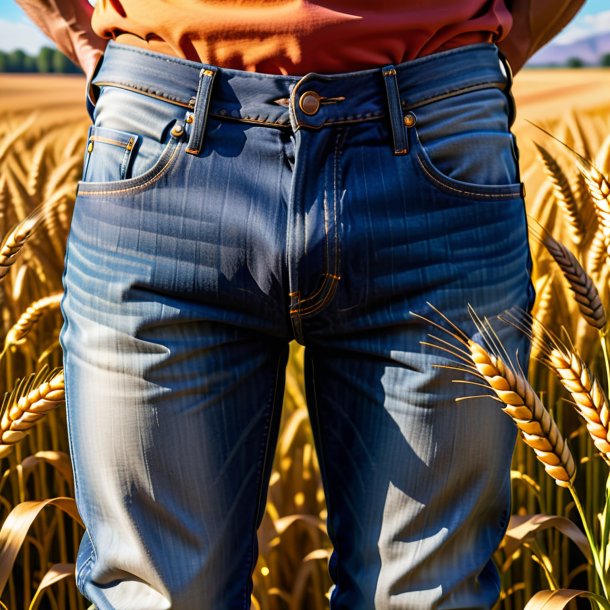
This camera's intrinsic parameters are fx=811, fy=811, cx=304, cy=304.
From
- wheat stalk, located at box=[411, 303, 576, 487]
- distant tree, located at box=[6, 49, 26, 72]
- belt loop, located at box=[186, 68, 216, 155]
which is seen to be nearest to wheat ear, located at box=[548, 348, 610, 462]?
wheat stalk, located at box=[411, 303, 576, 487]

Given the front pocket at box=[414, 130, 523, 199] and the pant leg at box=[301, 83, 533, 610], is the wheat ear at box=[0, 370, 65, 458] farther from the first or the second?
the front pocket at box=[414, 130, 523, 199]

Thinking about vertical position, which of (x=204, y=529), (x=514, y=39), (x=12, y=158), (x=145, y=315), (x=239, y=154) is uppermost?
(x=12, y=158)

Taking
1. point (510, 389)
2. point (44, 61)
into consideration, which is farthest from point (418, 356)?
point (44, 61)

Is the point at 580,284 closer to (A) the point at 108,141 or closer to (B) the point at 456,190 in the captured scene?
(B) the point at 456,190

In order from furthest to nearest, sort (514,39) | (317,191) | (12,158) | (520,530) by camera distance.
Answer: (12,158) → (520,530) → (514,39) → (317,191)

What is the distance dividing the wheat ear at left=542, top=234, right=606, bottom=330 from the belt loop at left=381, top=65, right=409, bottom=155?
36 centimetres

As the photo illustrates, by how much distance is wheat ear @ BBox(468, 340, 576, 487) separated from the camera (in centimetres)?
64

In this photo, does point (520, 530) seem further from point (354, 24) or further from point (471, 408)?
point (354, 24)

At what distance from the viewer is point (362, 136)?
65 centimetres

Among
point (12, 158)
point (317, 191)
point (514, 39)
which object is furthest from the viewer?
point (12, 158)

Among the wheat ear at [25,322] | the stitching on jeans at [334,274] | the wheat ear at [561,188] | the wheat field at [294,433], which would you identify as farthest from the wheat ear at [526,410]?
the wheat ear at [25,322]

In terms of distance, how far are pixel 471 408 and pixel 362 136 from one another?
248mm

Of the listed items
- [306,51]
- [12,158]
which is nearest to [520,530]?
[306,51]

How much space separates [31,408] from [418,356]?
45 centimetres
